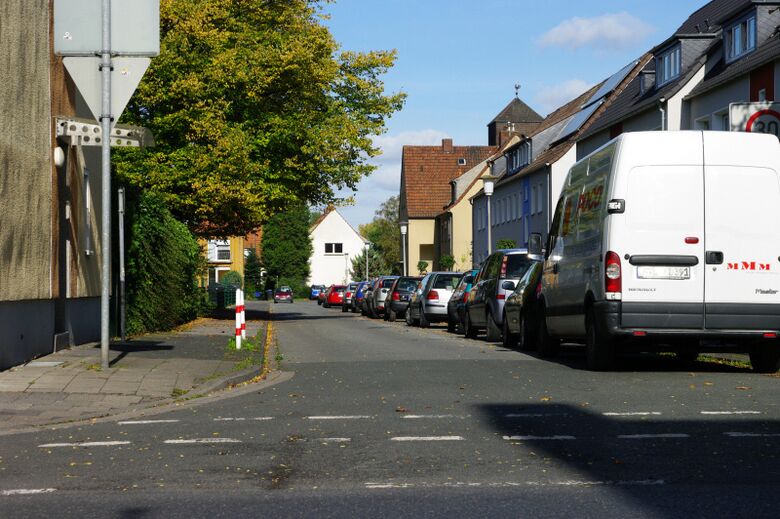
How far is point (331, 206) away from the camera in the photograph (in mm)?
41062

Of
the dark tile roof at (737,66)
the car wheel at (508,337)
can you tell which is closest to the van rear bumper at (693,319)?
the car wheel at (508,337)

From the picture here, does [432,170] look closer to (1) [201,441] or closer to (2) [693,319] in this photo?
(2) [693,319]

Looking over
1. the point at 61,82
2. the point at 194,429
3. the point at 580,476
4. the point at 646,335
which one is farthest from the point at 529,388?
the point at 61,82

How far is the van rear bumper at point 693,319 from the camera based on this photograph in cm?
1337

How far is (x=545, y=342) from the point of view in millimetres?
17375

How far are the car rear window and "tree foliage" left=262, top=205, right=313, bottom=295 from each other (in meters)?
104

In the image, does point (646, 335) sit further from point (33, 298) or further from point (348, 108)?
point (348, 108)

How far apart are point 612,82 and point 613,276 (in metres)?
43.1

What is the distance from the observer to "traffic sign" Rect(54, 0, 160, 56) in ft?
43.9

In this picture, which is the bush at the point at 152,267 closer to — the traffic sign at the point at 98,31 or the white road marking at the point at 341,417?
the traffic sign at the point at 98,31

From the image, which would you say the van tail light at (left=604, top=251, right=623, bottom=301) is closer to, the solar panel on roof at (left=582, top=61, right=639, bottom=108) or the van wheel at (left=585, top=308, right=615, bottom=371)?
the van wheel at (left=585, top=308, right=615, bottom=371)

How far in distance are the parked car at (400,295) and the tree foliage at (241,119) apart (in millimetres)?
4275

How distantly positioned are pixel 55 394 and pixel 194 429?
2858mm

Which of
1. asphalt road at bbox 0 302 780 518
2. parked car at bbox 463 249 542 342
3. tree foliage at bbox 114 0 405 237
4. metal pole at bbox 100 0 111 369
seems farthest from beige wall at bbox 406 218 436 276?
asphalt road at bbox 0 302 780 518
